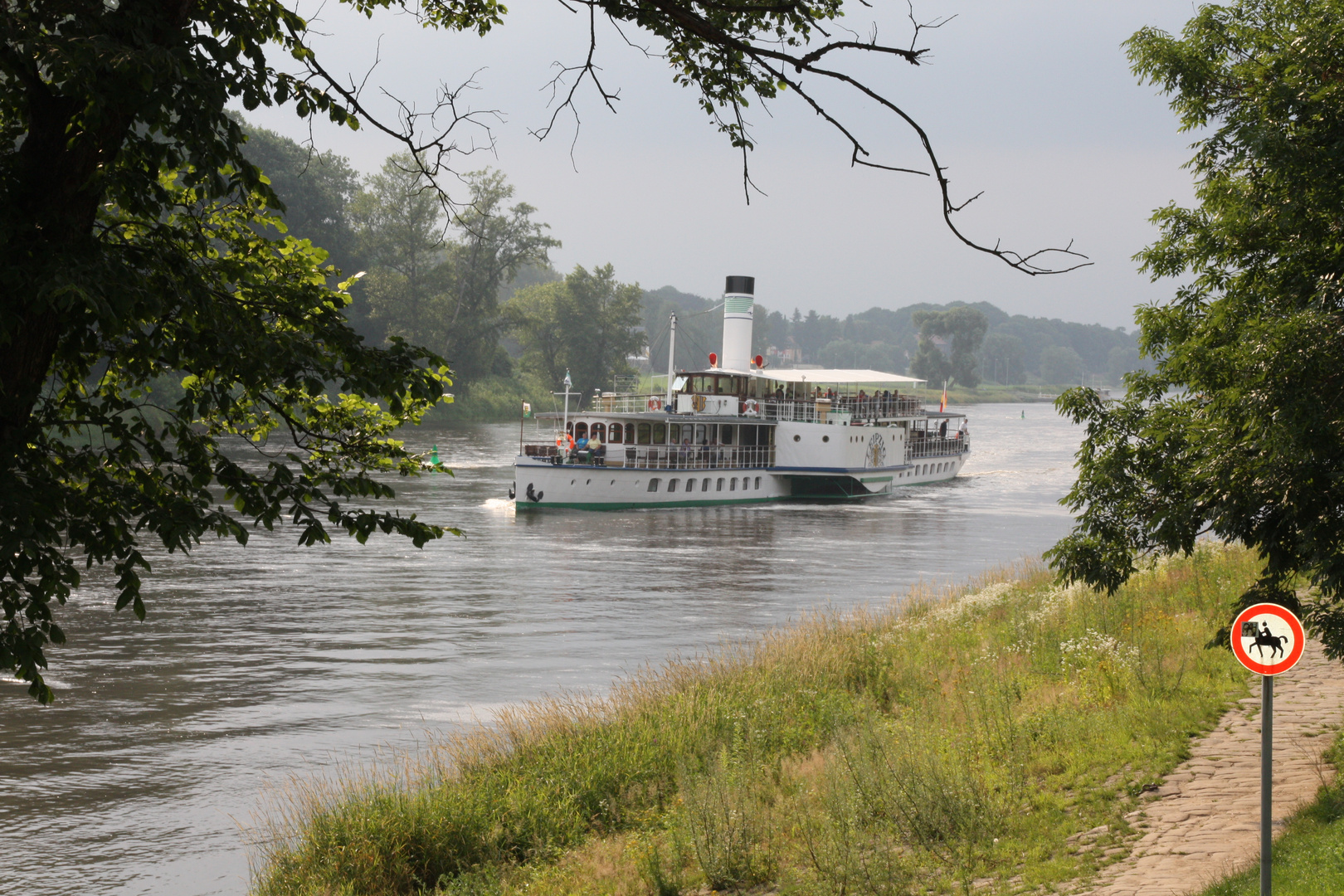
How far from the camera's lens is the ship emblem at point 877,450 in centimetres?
5425

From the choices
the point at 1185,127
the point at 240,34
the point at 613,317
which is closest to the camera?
the point at 240,34

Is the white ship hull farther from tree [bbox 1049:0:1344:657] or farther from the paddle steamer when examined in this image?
tree [bbox 1049:0:1344:657]

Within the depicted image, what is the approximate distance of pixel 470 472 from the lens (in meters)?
52.2

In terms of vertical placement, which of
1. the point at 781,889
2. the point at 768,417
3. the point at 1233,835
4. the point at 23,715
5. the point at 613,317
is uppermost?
the point at 613,317

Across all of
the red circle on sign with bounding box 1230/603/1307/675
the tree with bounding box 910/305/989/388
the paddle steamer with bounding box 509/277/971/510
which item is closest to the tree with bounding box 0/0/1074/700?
the red circle on sign with bounding box 1230/603/1307/675

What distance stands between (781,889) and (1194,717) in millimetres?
5020

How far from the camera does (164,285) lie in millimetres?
5953

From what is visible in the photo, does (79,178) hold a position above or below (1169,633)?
above

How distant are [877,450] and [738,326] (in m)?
9.14

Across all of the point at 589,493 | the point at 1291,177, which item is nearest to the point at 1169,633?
the point at 1291,177

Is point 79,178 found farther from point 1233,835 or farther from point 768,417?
point 768,417

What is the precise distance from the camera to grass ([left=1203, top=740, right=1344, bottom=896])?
6531 mm

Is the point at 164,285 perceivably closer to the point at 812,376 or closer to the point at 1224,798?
the point at 1224,798

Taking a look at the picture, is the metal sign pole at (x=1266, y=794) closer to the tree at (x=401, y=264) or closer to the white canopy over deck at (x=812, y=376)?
the white canopy over deck at (x=812, y=376)
